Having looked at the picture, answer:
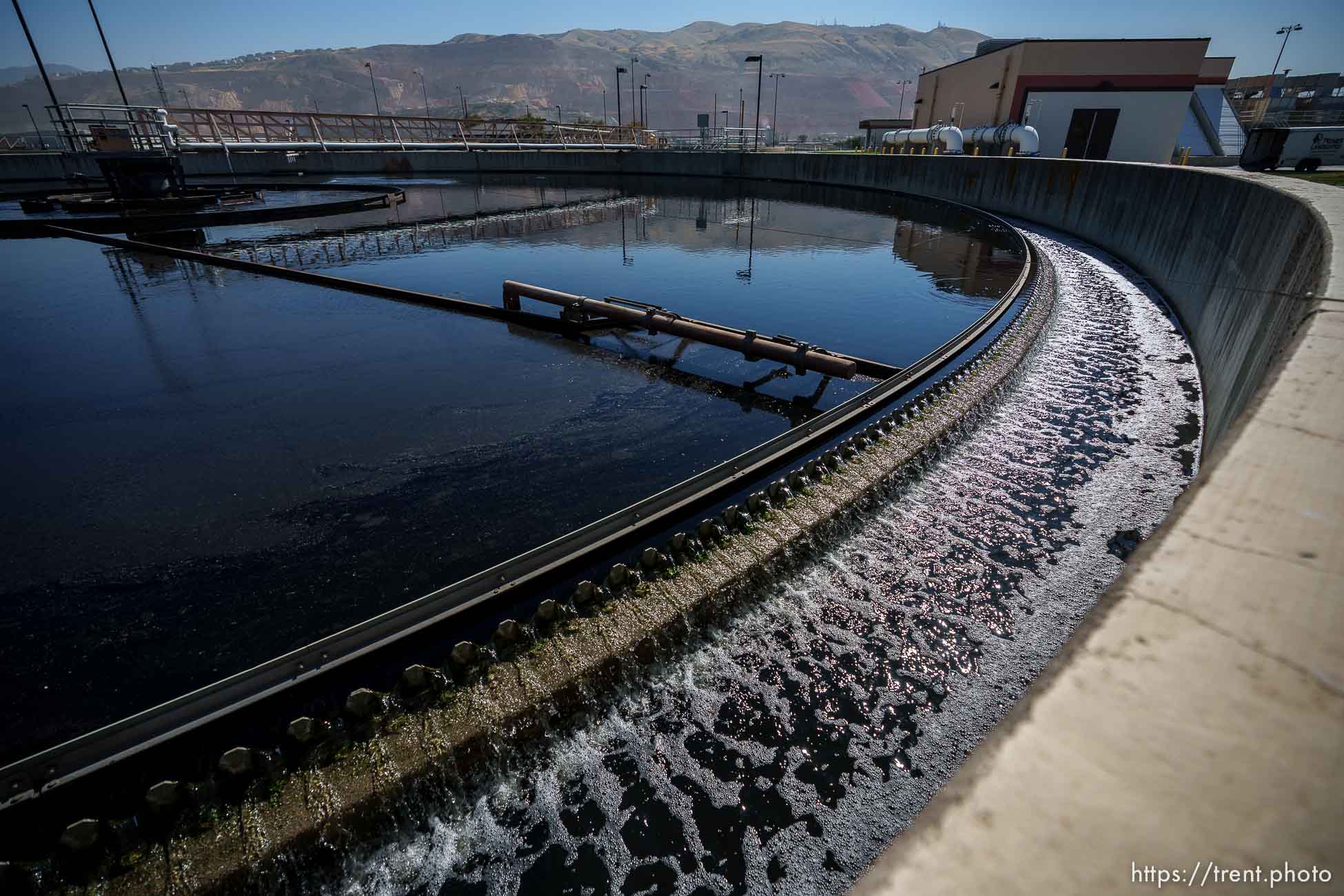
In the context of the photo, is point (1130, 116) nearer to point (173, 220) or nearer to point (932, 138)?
point (932, 138)

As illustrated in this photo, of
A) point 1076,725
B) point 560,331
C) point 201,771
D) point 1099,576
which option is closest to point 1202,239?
point 1099,576

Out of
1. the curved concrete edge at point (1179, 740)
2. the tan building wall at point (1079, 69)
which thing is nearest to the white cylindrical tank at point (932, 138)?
the tan building wall at point (1079, 69)

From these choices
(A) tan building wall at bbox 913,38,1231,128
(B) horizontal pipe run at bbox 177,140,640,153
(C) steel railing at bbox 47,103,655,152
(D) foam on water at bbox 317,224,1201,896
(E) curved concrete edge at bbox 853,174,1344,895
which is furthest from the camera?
(A) tan building wall at bbox 913,38,1231,128

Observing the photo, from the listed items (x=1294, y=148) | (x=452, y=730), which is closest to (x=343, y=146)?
(x=452, y=730)

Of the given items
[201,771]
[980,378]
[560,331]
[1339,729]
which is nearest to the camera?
[1339,729]

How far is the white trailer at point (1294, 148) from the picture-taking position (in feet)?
68.7

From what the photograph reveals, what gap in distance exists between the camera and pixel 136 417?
9.02 m

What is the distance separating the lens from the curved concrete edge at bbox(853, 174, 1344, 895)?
1.21 m

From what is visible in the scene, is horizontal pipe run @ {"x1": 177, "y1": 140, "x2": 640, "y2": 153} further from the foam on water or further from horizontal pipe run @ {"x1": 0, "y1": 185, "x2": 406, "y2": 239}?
the foam on water

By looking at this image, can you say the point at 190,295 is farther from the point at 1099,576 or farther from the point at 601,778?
the point at 1099,576

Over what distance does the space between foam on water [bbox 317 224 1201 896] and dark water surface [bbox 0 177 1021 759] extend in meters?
2.16

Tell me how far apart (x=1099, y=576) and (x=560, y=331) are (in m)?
10.4

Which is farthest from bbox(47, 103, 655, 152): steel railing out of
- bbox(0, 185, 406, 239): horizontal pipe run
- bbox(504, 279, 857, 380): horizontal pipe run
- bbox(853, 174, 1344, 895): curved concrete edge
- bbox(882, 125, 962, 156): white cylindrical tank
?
bbox(853, 174, 1344, 895): curved concrete edge

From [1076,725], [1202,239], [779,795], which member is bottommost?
[779,795]
